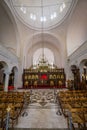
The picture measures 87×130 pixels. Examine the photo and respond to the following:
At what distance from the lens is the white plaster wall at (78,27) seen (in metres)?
10.6

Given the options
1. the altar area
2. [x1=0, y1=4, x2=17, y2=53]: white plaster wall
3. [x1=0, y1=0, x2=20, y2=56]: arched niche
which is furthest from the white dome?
the altar area

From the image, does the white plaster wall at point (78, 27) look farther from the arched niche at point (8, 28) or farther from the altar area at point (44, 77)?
the arched niche at point (8, 28)

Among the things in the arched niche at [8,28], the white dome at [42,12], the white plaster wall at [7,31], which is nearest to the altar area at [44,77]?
the arched niche at [8,28]

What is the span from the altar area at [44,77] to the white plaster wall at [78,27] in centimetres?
482

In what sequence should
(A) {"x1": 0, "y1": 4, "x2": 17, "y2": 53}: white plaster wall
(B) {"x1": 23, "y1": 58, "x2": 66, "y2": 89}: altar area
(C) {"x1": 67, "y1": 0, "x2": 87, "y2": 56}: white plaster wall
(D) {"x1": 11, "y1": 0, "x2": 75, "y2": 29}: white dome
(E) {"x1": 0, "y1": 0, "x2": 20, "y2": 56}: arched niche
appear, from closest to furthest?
1. (C) {"x1": 67, "y1": 0, "x2": 87, "y2": 56}: white plaster wall
2. (E) {"x1": 0, "y1": 0, "x2": 20, "y2": 56}: arched niche
3. (A) {"x1": 0, "y1": 4, "x2": 17, "y2": 53}: white plaster wall
4. (D) {"x1": 11, "y1": 0, "x2": 75, "y2": 29}: white dome
5. (B) {"x1": 23, "y1": 58, "x2": 66, "y2": 89}: altar area

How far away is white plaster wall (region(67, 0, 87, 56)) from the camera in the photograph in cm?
1062

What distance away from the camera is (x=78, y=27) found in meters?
12.8

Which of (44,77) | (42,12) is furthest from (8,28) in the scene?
(44,77)

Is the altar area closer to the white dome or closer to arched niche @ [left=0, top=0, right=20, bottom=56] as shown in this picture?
arched niche @ [left=0, top=0, right=20, bottom=56]

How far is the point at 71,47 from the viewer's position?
50.1 feet

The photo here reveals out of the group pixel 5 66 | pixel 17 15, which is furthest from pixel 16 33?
pixel 5 66

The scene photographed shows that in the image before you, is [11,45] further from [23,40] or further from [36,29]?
[36,29]

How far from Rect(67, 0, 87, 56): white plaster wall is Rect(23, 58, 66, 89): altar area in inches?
190

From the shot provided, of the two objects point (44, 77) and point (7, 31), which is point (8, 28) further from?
point (44, 77)
